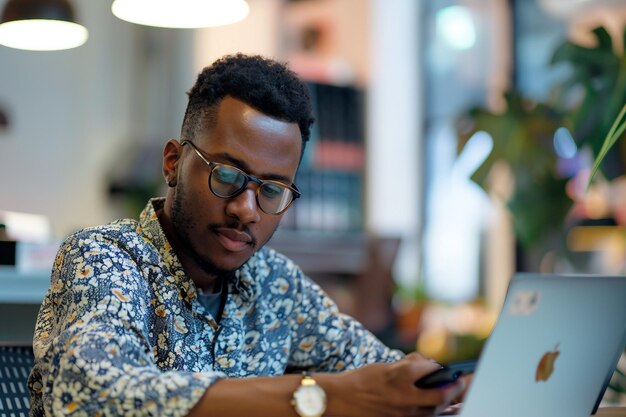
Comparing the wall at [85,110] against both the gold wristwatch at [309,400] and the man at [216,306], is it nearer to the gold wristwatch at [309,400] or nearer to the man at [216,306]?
the man at [216,306]

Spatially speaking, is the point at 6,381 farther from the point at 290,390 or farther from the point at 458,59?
the point at 458,59

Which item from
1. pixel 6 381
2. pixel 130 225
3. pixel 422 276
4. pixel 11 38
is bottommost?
pixel 422 276

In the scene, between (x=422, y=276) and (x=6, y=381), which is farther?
(x=422, y=276)

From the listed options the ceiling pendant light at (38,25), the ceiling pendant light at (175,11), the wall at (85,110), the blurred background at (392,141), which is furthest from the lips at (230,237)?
the wall at (85,110)

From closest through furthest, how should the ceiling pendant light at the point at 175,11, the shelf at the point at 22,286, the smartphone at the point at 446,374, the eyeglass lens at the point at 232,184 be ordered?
1. the smartphone at the point at 446,374
2. the eyeglass lens at the point at 232,184
3. the shelf at the point at 22,286
4. the ceiling pendant light at the point at 175,11

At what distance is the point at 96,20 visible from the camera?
5711mm

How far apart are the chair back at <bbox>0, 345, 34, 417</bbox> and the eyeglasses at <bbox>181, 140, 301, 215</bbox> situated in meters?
0.48

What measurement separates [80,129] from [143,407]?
4695mm

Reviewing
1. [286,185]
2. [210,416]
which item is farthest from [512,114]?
[210,416]

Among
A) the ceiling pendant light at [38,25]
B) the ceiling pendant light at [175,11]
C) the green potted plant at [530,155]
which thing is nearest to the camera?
the ceiling pendant light at [175,11]

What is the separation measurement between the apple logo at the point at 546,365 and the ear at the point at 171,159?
2.08ft

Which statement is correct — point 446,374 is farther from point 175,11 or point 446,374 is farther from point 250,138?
point 175,11

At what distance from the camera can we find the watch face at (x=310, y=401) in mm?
992

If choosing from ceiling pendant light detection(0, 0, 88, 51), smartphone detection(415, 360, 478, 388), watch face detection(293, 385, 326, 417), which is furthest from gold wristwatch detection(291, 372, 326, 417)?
ceiling pendant light detection(0, 0, 88, 51)
